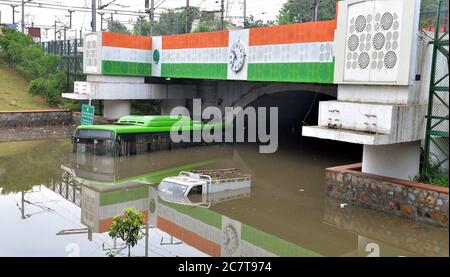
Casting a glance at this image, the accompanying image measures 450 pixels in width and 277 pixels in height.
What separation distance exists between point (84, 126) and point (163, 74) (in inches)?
291

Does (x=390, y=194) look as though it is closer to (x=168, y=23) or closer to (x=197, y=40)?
(x=197, y=40)

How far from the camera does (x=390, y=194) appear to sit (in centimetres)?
1448

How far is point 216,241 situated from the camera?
13031 mm

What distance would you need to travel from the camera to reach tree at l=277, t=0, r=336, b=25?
160ft

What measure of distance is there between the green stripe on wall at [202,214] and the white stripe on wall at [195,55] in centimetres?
1104

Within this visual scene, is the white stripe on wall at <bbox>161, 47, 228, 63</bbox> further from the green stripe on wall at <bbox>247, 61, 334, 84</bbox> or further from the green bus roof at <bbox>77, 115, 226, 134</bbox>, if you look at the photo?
the green bus roof at <bbox>77, 115, 226, 134</bbox>

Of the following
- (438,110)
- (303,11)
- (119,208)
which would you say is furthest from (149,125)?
(303,11)

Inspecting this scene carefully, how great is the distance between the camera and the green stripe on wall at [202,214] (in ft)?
47.4

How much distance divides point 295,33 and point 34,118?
787 inches

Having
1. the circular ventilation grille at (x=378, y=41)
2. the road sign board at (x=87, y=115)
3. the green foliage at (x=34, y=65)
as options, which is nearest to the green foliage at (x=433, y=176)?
the circular ventilation grille at (x=378, y=41)

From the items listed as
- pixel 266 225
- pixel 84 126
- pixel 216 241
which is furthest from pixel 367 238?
pixel 84 126

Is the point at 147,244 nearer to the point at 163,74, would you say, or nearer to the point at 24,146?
the point at 24,146

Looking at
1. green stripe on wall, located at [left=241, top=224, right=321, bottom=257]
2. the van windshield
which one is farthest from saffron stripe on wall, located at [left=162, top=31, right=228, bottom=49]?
green stripe on wall, located at [left=241, top=224, right=321, bottom=257]

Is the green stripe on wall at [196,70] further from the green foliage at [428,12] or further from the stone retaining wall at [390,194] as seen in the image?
the green foliage at [428,12]
